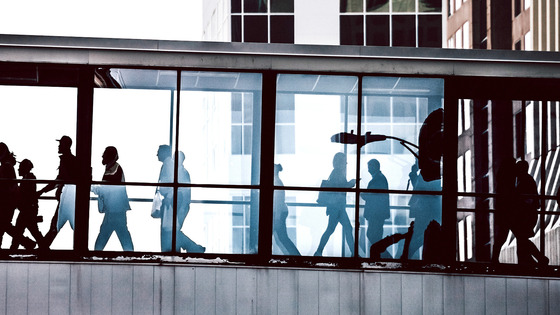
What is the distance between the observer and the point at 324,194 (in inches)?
653

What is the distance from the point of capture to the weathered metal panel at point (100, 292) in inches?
640

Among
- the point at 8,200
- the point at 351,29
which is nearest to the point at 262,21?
the point at 351,29

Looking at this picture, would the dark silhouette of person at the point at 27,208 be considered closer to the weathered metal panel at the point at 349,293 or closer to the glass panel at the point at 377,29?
the weathered metal panel at the point at 349,293

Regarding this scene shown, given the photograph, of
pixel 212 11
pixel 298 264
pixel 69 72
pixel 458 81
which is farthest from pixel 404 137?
pixel 212 11

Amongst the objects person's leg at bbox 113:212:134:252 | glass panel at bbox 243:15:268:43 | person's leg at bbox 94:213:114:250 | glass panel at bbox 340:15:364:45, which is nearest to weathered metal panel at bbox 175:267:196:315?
person's leg at bbox 113:212:134:252

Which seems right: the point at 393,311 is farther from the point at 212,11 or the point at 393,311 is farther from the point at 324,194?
the point at 212,11

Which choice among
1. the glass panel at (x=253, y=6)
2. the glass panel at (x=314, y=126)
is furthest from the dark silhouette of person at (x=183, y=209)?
the glass panel at (x=253, y=6)

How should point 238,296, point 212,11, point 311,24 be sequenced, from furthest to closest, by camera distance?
point 212,11, point 311,24, point 238,296

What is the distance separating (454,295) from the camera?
16484 millimetres

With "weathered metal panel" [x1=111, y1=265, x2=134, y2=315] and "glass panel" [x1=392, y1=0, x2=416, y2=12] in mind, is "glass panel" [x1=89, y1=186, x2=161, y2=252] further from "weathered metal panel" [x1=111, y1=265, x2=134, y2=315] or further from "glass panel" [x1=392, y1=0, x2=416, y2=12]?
"glass panel" [x1=392, y1=0, x2=416, y2=12]

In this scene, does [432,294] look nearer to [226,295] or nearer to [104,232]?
[226,295]

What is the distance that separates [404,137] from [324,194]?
1212mm

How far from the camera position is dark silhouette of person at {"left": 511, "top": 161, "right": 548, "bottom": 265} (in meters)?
17.0

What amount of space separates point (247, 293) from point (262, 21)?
3438 cm
